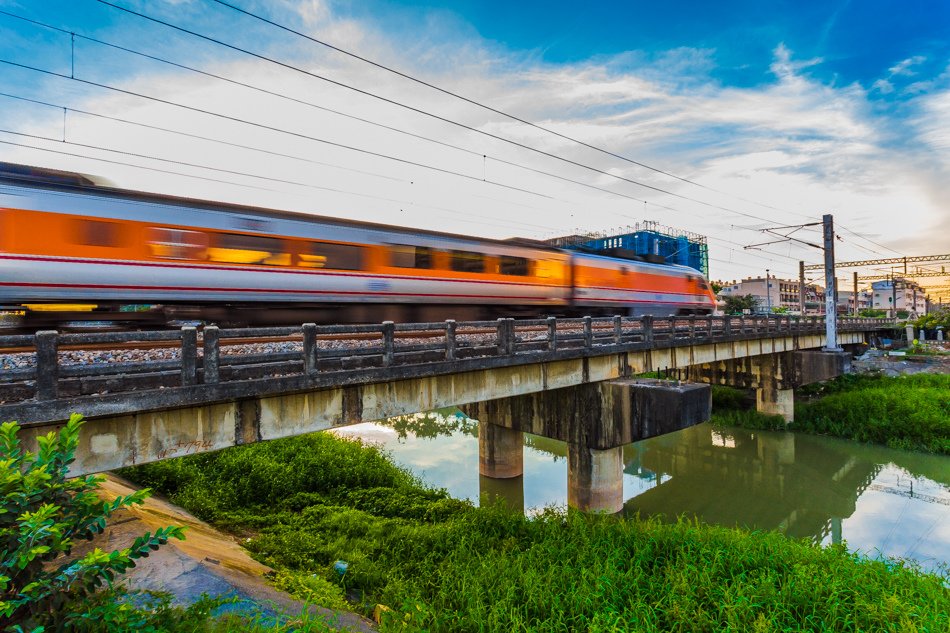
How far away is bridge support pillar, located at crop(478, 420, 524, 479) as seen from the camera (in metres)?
15.6

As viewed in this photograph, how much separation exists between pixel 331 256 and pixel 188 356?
15.3 ft

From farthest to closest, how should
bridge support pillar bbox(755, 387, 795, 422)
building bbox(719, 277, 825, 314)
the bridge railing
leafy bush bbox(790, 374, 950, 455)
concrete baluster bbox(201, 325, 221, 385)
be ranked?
building bbox(719, 277, 825, 314) → bridge support pillar bbox(755, 387, 795, 422) → leafy bush bbox(790, 374, 950, 455) → concrete baluster bbox(201, 325, 221, 385) → the bridge railing

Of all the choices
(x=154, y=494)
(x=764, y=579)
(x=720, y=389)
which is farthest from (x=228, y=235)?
(x=720, y=389)

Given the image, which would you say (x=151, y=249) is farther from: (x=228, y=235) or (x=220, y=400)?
(x=220, y=400)

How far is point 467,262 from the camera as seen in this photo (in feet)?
40.9

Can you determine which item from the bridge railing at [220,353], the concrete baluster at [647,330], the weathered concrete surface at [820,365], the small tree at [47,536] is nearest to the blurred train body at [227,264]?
the bridge railing at [220,353]

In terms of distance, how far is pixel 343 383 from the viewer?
7.12m

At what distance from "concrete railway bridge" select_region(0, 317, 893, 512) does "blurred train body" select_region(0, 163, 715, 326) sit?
3.06 feet

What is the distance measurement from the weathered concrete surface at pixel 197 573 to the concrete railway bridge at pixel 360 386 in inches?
63.3

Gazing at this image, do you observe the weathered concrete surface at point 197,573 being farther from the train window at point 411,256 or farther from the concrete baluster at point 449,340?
the train window at point 411,256

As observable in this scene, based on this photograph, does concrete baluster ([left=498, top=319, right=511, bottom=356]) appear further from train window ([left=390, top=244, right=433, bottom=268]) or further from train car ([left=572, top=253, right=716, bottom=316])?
train car ([left=572, top=253, right=716, bottom=316])

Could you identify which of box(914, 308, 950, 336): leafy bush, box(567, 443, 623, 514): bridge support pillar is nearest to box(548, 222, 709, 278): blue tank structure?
box(914, 308, 950, 336): leafy bush

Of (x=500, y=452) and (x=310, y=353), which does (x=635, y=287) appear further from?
(x=310, y=353)

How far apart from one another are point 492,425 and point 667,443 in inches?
436
